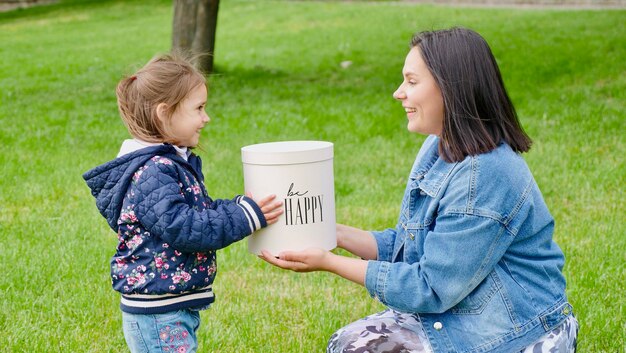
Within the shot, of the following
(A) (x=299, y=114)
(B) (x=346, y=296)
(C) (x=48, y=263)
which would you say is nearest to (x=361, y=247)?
(B) (x=346, y=296)

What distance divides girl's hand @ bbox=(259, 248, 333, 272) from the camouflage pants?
0.26 metres

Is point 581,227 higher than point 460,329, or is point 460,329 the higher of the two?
point 460,329

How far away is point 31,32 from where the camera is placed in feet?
70.1

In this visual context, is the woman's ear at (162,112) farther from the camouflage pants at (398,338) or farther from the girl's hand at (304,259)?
the camouflage pants at (398,338)

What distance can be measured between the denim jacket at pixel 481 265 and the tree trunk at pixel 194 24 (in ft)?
29.4

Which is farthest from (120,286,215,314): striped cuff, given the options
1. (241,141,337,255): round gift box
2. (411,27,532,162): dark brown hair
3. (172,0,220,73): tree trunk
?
(172,0,220,73): tree trunk

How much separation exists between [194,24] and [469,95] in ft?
30.0

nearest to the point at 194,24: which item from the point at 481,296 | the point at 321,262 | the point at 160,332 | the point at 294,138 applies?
the point at 294,138

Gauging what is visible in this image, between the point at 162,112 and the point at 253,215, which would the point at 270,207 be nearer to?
the point at 253,215

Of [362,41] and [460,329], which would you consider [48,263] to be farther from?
[362,41]

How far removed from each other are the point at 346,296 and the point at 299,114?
471 centimetres

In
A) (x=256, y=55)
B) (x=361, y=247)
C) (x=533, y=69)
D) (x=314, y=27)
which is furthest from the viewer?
(x=314, y=27)

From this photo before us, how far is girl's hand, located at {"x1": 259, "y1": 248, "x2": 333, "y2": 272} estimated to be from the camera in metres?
2.54

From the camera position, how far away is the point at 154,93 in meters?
2.61
